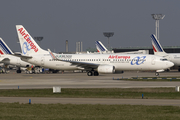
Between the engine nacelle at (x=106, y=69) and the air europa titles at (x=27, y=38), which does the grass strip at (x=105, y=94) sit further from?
the air europa titles at (x=27, y=38)

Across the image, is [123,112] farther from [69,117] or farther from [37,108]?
[37,108]

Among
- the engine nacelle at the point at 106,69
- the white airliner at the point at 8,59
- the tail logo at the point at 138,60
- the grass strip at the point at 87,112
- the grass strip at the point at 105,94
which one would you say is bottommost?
the grass strip at the point at 87,112

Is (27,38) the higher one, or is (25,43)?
(27,38)

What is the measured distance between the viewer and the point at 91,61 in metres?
66.0

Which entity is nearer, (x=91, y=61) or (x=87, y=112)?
(x=87, y=112)

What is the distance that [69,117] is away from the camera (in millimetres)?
17500

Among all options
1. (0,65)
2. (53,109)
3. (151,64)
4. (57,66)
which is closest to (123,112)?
(53,109)

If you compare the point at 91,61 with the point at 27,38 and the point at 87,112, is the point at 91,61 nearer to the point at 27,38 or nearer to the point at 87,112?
the point at 27,38

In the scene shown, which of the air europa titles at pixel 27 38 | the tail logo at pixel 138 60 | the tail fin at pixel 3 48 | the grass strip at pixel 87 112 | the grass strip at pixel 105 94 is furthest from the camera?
the tail fin at pixel 3 48

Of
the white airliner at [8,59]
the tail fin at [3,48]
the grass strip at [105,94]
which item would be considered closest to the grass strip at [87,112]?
the grass strip at [105,94]

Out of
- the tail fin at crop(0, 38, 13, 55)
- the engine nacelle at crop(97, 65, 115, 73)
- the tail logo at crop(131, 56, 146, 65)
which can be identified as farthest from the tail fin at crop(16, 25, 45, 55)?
the tail fin at crop(0, 38, 13, 55)

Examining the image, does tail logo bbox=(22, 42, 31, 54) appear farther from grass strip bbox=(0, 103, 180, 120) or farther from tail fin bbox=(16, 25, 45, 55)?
grass strip bbox=(0, 103, 180, 120)

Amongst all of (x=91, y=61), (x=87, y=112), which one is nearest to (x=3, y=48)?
(x=91, y=61)

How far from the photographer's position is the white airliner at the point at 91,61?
61.8 meters
